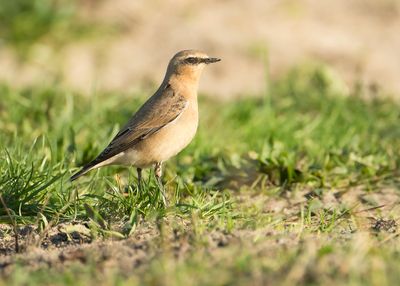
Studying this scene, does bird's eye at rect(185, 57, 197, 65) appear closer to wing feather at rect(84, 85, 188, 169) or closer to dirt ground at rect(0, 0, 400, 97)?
wing feather at rect(84, 85, 188, 169)

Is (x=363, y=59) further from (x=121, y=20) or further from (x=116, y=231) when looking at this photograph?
(x=116, y=231)

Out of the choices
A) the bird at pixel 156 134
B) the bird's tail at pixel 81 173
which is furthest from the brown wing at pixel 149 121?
the bird's tail at pixel 81 173

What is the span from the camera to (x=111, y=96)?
9.76 m

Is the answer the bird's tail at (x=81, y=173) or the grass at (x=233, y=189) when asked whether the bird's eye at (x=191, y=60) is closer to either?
the grass at (x=233, y=189)

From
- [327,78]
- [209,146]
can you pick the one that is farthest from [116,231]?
[327,78]

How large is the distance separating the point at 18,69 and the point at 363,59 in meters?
4.73

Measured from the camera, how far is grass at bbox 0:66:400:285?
4.46 m

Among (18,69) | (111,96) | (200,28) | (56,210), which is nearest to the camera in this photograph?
(56,210)

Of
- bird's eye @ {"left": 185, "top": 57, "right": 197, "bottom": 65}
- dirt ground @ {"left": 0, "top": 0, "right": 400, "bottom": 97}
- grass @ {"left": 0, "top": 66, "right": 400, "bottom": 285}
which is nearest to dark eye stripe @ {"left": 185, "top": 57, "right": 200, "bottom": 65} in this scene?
bird's eye @ {"left": 185, "top": 57, "right": 197, "bottom": 65}

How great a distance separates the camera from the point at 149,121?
7250mm

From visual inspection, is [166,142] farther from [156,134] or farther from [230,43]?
[230,43]

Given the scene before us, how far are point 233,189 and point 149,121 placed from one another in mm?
973

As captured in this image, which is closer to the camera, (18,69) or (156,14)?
(18,69)

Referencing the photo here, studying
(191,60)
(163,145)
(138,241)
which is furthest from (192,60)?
(138,241)
